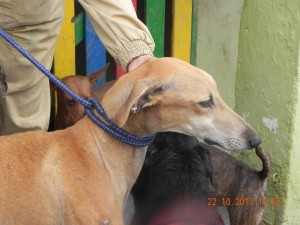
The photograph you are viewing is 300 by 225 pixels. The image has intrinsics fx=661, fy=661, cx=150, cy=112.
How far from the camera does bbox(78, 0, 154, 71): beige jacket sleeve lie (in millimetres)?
3371

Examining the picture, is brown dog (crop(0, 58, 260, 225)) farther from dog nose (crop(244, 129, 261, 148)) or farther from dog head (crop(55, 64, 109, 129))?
dog head (crop(55, 64, 109, 129))

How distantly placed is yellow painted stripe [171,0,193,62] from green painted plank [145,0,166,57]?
0.29 feet

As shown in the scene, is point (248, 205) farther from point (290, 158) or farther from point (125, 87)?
point (125, 87)

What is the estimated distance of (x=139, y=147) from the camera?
10.0ft

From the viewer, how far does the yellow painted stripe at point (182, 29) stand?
5.15 meters

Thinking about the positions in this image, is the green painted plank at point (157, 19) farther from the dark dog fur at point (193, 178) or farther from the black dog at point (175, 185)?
the black dog at point (175, 185)

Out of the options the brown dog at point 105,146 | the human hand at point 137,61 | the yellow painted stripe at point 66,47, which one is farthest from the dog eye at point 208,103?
the yellow painted stripe at point 66,47

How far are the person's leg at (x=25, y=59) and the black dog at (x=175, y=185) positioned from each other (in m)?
0.71

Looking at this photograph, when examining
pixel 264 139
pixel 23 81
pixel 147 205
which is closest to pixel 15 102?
pixel 23 81

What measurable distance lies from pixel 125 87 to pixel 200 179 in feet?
3.12

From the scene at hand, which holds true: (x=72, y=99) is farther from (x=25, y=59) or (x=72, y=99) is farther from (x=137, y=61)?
(x=137, y=61)

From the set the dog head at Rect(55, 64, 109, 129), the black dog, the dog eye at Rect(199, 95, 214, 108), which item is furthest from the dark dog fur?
the dog head at Rect(55, 64, 109, 129)

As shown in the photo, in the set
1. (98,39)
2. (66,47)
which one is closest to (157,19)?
(98,39)

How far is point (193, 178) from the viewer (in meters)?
3.61
